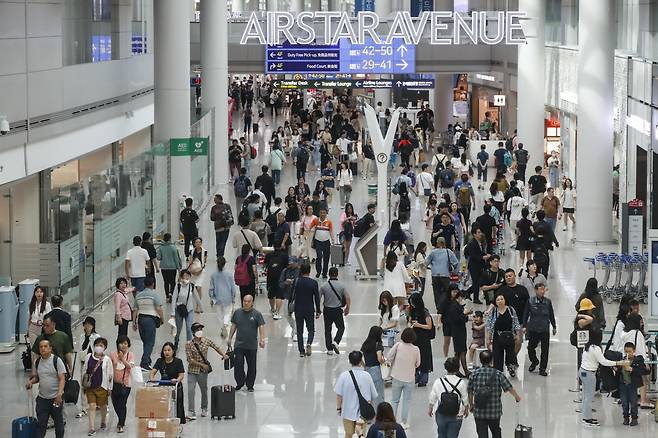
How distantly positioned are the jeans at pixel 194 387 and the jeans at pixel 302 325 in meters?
3.07

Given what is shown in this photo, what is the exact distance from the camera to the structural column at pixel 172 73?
Answer: 3491cm

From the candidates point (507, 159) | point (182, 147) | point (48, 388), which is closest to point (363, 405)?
point (48, 388)

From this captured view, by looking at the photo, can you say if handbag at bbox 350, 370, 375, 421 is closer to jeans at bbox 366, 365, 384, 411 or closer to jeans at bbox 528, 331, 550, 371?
jeans at bbox 366, 365, 384, 411

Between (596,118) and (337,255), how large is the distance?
765 centimetres

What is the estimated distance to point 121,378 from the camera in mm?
16641

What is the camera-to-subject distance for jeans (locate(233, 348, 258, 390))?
60.3ft

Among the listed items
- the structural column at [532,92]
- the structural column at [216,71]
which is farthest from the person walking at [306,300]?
the structural column at [216,71]

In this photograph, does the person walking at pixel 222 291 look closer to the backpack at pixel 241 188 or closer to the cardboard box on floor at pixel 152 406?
the cardboard box on floor at pixel 152 406

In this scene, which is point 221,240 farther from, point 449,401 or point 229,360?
point 449,401

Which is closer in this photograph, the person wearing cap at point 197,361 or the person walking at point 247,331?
the person wearing cap at point 197,361

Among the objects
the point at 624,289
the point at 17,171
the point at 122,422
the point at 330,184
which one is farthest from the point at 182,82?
the point at 122,422

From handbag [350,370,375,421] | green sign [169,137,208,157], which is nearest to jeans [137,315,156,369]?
handbag [350,370,375,421]

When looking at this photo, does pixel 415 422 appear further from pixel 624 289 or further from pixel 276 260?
pixel 624 289

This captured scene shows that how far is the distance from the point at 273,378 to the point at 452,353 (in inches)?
114
